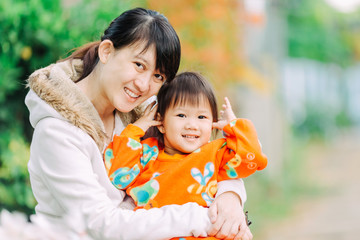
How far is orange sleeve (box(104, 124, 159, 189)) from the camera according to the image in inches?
80.7

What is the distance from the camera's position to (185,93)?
2.19 m

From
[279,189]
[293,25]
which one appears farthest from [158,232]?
[293,25]

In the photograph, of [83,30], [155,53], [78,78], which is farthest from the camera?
[83,30]

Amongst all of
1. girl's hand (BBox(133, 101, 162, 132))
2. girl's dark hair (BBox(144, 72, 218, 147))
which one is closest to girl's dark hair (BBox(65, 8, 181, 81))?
Result: girl's dark hair (BBox(144, 72, 218, 147))

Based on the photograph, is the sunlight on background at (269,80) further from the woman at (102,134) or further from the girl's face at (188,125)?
the woman at (102,134)

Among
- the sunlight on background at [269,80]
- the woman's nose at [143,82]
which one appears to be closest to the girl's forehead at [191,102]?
the woman's nose at [143,82]

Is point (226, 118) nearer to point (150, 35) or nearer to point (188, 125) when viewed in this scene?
point (188, 125)

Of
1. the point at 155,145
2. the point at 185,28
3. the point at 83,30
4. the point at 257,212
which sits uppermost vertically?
the point at 185,28

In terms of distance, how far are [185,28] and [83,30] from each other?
7.62ft

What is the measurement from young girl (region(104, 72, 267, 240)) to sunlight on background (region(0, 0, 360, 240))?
0.37 m

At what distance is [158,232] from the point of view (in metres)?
1.81

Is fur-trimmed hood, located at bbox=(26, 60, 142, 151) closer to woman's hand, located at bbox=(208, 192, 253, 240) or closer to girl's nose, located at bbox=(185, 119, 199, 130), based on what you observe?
girl's nose, located at bbox=(185, 119, 199, 130)

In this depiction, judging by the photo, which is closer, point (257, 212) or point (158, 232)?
point (158, 232)

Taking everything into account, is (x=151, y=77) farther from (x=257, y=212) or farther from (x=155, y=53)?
(x=257, y=212)
